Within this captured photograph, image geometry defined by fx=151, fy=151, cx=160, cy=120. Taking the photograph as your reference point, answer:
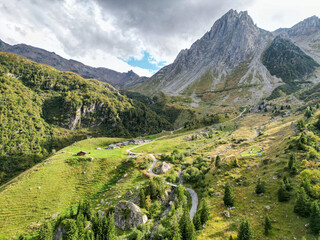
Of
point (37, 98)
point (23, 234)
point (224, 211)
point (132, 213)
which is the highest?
point (37, 98)

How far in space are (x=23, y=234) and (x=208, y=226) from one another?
52496 millimetres

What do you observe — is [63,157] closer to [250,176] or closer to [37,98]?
[250,176]

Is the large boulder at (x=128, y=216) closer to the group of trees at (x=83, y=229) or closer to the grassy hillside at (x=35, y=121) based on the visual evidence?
the group of trees at (x=83, y=229)

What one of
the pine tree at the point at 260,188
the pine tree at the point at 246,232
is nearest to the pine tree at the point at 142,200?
the pine tree at the point at 246,232

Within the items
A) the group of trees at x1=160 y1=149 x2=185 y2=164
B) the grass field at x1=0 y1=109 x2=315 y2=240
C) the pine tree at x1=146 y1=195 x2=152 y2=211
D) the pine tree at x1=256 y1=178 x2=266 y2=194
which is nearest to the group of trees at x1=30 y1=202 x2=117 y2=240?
the grass field at x1=0 y1=109 x2=315 y2=240

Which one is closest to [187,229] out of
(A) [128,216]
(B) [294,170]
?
(A) [128,216]

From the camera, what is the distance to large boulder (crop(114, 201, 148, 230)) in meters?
41.1

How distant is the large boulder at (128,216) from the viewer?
135 ft

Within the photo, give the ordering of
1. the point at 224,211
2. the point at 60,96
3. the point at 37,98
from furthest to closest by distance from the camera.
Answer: the point at 60,96
the point at 37,98
the point at 224,211

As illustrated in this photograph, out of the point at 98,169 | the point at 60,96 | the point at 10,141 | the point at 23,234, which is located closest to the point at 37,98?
the point at 60,96

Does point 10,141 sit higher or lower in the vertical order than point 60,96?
lower

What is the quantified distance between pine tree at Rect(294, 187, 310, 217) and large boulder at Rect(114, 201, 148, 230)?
114 ft

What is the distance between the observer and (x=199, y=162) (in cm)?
7019

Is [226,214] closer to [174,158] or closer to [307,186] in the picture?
[307,186]
